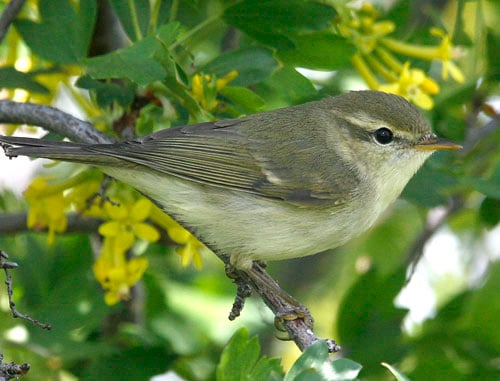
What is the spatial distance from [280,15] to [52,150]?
3.51 feet

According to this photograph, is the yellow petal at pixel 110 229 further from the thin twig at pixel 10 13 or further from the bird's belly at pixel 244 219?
the thin twig at pixel 10 13

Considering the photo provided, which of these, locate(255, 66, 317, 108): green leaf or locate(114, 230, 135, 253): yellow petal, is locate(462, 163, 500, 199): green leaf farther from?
locate(114, 230, 135, 253): yellow petal

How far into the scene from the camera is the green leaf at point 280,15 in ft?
11.2

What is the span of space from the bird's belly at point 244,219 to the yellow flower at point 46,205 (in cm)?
34

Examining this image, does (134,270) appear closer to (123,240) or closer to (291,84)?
(123,240)

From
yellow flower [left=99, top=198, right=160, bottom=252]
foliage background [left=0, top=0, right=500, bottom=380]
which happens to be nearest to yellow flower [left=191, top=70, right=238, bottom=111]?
foliage background [left=0, top=0, right=500, bottom=380]

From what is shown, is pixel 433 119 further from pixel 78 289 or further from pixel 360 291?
pixel 78 289

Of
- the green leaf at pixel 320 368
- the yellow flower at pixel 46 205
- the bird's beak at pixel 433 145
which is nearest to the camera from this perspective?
the green leaf at pixel 320 368

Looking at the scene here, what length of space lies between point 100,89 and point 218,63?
0.50 m

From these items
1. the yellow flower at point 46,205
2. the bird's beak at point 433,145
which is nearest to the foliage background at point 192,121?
the bird's beak at point 433,145

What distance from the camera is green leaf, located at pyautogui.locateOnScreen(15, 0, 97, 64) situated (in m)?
3.54

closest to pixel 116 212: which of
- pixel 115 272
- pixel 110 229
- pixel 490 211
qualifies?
pixel 110 229

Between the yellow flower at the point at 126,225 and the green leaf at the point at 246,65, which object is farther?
the yellow flower at the point at 126,225

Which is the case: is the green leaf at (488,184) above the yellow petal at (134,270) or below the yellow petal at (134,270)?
above
